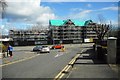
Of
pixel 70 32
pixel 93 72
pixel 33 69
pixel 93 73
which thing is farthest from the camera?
pixel 70 32

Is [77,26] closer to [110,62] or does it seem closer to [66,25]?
[66,25]

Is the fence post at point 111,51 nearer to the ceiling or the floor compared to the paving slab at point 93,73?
nearer to the ceiling

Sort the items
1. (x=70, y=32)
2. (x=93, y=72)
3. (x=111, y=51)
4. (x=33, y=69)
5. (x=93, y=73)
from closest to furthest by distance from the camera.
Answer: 1. (x=93, y=73)
2. (x=93, y=72)
3. (x=33, y=69)
4. (x=111, y=51)
5. (x=70, y=32)

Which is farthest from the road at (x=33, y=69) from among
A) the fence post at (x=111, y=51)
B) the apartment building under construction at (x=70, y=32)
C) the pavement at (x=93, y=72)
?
the apartment building under construction at (x=70, y=32)

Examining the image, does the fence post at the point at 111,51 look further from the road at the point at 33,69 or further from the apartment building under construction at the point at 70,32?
the apartment building under construction at the point at 70,32

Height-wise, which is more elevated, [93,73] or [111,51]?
[111,51]

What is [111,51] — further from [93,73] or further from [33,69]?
[93,73]

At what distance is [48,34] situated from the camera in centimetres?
17025

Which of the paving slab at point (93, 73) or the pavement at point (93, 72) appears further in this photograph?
the paving slab at point (93, 73)

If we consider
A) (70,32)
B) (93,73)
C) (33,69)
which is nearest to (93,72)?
(93,73)

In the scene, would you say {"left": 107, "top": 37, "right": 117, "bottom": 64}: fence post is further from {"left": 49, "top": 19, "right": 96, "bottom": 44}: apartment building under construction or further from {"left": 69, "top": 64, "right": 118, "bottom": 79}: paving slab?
{"left": 49, "top": 19, "right": 96, "bottom": 44}: apartment building under construction

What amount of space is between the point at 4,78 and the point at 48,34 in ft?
511

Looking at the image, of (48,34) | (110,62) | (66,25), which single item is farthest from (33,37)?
(110,62)

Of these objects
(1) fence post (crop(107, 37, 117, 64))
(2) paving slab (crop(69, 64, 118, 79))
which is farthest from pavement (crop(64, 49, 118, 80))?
(1) fence post (crop(107, 37, 117, 64))
